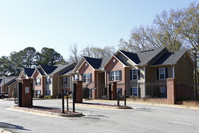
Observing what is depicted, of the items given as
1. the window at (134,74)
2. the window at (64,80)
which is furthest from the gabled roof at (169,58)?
the window at (64,80)

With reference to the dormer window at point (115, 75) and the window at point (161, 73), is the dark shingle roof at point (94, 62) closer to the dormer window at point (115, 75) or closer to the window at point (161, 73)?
the dormer window at point (115, 75)

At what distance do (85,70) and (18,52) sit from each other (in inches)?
2167

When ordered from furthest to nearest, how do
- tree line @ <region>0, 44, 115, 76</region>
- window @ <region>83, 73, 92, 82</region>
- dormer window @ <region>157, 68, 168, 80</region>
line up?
tree line @ <region>0, 44, 115, 76</region> < window @ <region>83, 73, 92, 82</region> < dormer window @ <region>157, 68, 168, 80</region>

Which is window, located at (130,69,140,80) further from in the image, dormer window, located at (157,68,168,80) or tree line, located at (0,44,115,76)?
tree line, located at (0,44,115,76)

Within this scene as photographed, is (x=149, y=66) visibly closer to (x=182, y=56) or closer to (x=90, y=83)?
(x=182, y=56)

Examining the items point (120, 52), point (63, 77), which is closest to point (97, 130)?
Result: point (120, 52)

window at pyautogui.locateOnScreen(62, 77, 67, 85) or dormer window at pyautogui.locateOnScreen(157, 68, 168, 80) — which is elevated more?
dormer window at pyautogui.locateOnScreen(157, 68, 168, 80)

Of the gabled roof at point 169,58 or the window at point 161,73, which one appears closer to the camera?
the gabled roof at point 169,58

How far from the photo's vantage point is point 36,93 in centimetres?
5484

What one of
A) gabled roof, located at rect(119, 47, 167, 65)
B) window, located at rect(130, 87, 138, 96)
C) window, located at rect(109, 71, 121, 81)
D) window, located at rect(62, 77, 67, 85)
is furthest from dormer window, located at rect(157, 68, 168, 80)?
window, located at rect(62, 77, 67, 85)

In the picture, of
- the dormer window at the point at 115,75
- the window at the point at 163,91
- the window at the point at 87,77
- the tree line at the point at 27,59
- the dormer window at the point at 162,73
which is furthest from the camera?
the tree line at the point at 27,59

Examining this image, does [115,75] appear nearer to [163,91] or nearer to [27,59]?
[163,91]

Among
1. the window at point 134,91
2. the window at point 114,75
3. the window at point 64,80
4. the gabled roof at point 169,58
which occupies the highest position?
the gabled roof at point 169,58

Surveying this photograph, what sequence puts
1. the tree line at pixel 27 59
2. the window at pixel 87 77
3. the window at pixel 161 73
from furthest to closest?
the tree line at pixel 27 59 → the window at pixel 87 77 → the window at pixel 161 73
